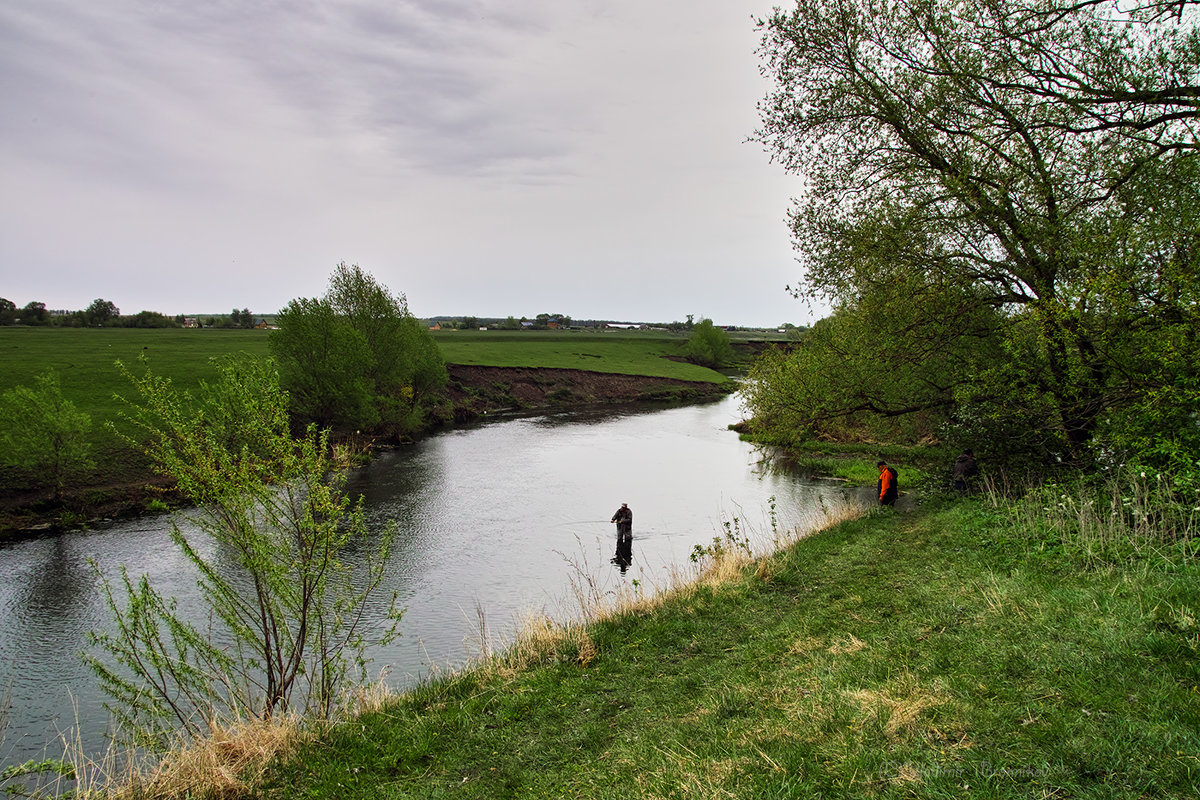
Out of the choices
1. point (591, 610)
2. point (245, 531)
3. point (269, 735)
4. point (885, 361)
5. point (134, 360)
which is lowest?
point (591, 610)

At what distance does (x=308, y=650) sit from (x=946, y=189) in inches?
671

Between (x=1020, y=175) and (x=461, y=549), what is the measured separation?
18.4 m

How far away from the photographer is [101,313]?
10262cm

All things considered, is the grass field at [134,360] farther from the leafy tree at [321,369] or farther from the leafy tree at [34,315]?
the leafy tree at [34,315]

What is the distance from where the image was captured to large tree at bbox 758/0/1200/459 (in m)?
11.3

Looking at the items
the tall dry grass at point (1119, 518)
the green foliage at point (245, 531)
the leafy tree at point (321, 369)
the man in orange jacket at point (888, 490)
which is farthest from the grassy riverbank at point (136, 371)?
the man in orange jacket at point (888, 490)

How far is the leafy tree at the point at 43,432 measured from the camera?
2619 centimetres

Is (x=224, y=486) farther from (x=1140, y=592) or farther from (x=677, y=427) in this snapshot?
(x=677, y=427)

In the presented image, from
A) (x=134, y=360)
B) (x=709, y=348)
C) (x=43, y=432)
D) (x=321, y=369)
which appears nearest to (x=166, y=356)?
(x=134, y=360)

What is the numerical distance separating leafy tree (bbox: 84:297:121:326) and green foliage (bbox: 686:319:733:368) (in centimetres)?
9438

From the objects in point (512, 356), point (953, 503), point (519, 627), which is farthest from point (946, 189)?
point (512, 356)

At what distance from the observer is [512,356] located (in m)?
90.8

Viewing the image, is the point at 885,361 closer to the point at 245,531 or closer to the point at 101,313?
the point at 245,531

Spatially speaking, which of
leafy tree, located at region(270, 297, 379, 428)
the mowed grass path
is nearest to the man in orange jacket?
the mowed grass path
